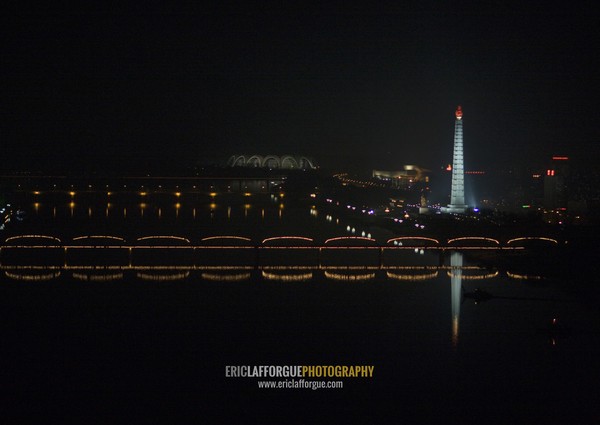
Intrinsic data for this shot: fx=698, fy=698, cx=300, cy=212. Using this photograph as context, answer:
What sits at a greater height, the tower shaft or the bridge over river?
the tower shaft

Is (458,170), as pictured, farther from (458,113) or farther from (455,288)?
(455,288)

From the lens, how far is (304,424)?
3.60 metres

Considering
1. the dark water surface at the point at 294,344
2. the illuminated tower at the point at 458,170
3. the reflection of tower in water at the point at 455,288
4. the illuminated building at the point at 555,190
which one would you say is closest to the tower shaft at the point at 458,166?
the illuminated tower at the point at 458,170

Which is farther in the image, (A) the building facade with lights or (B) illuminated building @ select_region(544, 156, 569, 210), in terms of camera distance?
(B) illuminated building @ select_region(544, 156, 569, 210)

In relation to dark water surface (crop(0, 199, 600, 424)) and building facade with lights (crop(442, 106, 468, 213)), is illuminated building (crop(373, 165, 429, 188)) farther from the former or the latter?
dark water surface (crop(0, 199, 600, 424))

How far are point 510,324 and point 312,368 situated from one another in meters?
2.14

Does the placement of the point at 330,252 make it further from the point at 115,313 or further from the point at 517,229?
the point at 115,313

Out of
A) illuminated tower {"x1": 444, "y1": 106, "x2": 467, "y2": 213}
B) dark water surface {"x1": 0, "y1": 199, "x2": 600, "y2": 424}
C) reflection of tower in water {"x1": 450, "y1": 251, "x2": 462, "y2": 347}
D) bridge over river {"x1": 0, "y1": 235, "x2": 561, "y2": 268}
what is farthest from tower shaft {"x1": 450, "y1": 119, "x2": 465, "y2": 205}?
dark water surface {"x1": 0, "y1": 199, "x2": 600, "y2": 424}

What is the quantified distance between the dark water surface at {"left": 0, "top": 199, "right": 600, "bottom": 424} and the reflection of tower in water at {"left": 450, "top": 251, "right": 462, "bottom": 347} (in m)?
0.02

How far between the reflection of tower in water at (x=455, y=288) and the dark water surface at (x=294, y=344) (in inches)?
1.0

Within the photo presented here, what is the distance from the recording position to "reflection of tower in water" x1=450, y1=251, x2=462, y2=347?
18.2 ft

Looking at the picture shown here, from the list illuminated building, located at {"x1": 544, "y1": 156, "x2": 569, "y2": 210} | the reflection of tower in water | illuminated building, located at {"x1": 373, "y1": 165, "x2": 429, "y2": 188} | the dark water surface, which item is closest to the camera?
the dark water surface

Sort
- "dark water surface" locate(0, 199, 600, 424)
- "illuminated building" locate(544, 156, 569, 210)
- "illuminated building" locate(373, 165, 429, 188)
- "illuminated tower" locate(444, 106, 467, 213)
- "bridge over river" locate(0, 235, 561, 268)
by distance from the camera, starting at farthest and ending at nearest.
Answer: "illuminated building" locate(373, 165, 429, 188)
"illuminated building" locate(544, 156, 569, 210)
"illuminated tower" locate(444, 106, 467, 213)
"bridge over river" locate(0, 235, 561, 268)
"dark water surface" locate(0, 199, 600, 424)

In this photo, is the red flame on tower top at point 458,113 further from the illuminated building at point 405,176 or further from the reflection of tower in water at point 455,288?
the illuminated building at point 405,176
